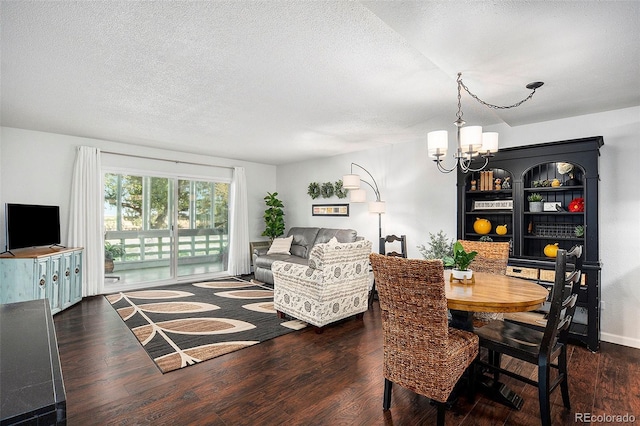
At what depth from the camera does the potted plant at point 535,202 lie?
3812 millimetres

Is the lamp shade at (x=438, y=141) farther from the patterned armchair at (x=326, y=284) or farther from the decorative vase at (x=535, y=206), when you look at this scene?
the decorative vase at (x=535, y=206)

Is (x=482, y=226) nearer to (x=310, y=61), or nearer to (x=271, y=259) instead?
(x=310, y=61)

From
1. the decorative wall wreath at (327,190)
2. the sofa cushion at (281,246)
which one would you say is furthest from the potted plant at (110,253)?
the decorative wall wreath at (327,190)

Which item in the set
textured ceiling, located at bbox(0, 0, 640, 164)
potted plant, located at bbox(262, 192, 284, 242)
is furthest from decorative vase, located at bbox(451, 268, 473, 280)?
potted plant, located at bbox(262, 192, 284, 242)

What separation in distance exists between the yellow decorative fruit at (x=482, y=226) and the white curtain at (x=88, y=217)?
5711 millimetres

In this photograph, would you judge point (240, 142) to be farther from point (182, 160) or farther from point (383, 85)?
point (383, 85)

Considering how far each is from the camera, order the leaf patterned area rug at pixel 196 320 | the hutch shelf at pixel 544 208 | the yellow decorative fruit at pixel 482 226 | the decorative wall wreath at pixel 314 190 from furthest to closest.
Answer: the decorative wall wreath at pixel 314 190, the yellow decorative fruit at pixel 482 226, the hutch shelf at pixel 544 208, the leaf patterned area rug at pixel 196 320

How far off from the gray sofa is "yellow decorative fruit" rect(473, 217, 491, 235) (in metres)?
2.06

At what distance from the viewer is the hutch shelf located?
10.8 feet

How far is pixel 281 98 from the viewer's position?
132 inches

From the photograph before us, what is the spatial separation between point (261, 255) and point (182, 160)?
238 cm

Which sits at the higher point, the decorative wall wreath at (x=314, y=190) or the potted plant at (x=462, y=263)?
the decorative wall wreath at (x=314, y=190)

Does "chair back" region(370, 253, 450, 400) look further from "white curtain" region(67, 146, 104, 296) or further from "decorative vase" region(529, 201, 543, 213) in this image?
"white curtain" region(67, 146, 104, 296)

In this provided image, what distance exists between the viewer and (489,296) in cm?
211
